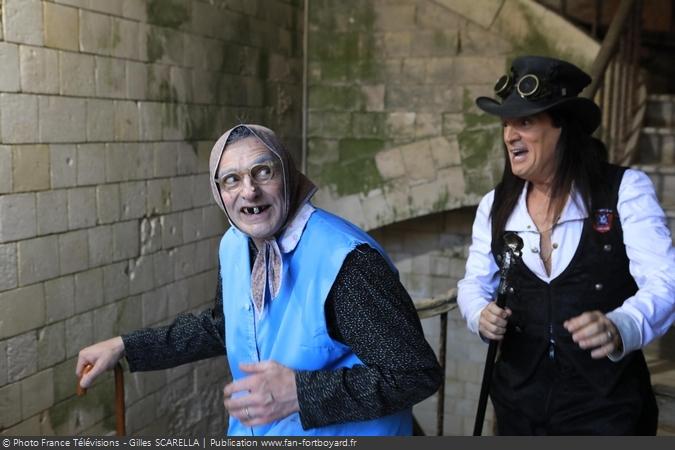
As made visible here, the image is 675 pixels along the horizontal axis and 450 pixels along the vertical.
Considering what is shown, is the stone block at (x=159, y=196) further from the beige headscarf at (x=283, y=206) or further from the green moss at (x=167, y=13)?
the beige headscarf at (x=283, y=206)

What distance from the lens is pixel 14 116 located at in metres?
3.31

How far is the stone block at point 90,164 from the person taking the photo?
3.78 meters

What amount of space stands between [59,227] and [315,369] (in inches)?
110

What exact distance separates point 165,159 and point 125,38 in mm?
856

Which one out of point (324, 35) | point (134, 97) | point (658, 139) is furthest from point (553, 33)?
point (134, 97)

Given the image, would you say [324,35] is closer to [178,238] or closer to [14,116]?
[178,238]

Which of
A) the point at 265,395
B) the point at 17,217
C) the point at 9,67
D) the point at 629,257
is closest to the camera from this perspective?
the point at 265,395

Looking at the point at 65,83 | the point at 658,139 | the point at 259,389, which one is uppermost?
the point at 65,83

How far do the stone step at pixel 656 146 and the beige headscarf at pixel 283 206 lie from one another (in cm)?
329

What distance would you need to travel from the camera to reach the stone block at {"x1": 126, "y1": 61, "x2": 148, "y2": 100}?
4137 mm

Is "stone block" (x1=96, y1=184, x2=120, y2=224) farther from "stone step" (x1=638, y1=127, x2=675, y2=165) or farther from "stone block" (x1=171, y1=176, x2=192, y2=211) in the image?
"stone step" (x1=638, y1=127, x2=675, y2=165)

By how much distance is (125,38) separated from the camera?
409 cm

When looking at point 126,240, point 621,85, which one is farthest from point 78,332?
point 621,85

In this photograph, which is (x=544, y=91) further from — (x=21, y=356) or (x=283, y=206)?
(x=21, y=356)
